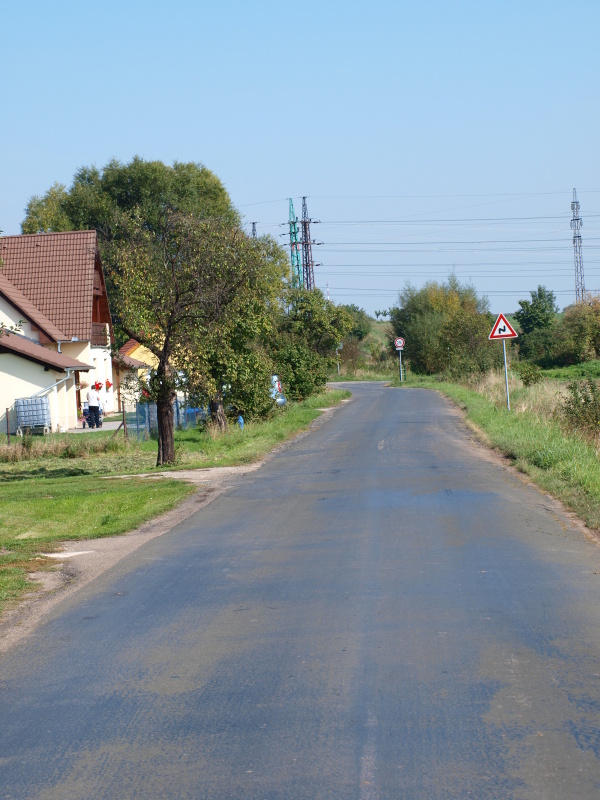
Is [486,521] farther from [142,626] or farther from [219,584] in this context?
[142,626]

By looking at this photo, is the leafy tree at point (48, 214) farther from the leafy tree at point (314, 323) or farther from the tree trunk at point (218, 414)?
the tree trunk at point (218, 414)

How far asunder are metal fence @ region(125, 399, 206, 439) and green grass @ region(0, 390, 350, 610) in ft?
2.48

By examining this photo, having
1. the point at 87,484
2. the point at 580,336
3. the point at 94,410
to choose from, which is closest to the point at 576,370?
the point at 580,336

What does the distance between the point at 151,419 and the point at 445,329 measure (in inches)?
1474

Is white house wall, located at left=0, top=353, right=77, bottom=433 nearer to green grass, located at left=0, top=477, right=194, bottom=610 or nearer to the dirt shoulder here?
green grass, located at left=0, top=477, right=194, bottom=610

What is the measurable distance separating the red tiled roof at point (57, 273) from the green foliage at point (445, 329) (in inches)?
889

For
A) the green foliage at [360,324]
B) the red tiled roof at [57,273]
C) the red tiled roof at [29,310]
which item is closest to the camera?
the red tiled roof at [29,310]

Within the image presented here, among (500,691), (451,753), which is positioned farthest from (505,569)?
(451,753)

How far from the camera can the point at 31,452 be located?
24812 millimetres

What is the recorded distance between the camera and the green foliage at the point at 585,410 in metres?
21.5

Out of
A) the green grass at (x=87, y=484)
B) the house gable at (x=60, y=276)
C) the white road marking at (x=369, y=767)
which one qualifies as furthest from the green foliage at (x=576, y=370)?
the white road marking at (x=369, y=767)

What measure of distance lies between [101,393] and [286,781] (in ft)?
129

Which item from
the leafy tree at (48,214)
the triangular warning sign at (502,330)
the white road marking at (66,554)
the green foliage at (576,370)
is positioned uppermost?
the leafy tree at (48,214)

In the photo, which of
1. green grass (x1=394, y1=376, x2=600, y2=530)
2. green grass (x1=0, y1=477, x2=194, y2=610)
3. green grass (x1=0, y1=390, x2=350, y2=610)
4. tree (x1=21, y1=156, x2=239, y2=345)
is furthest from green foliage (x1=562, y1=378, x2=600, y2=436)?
tree (x1=21, y1=156, x2=239, y2=345)
